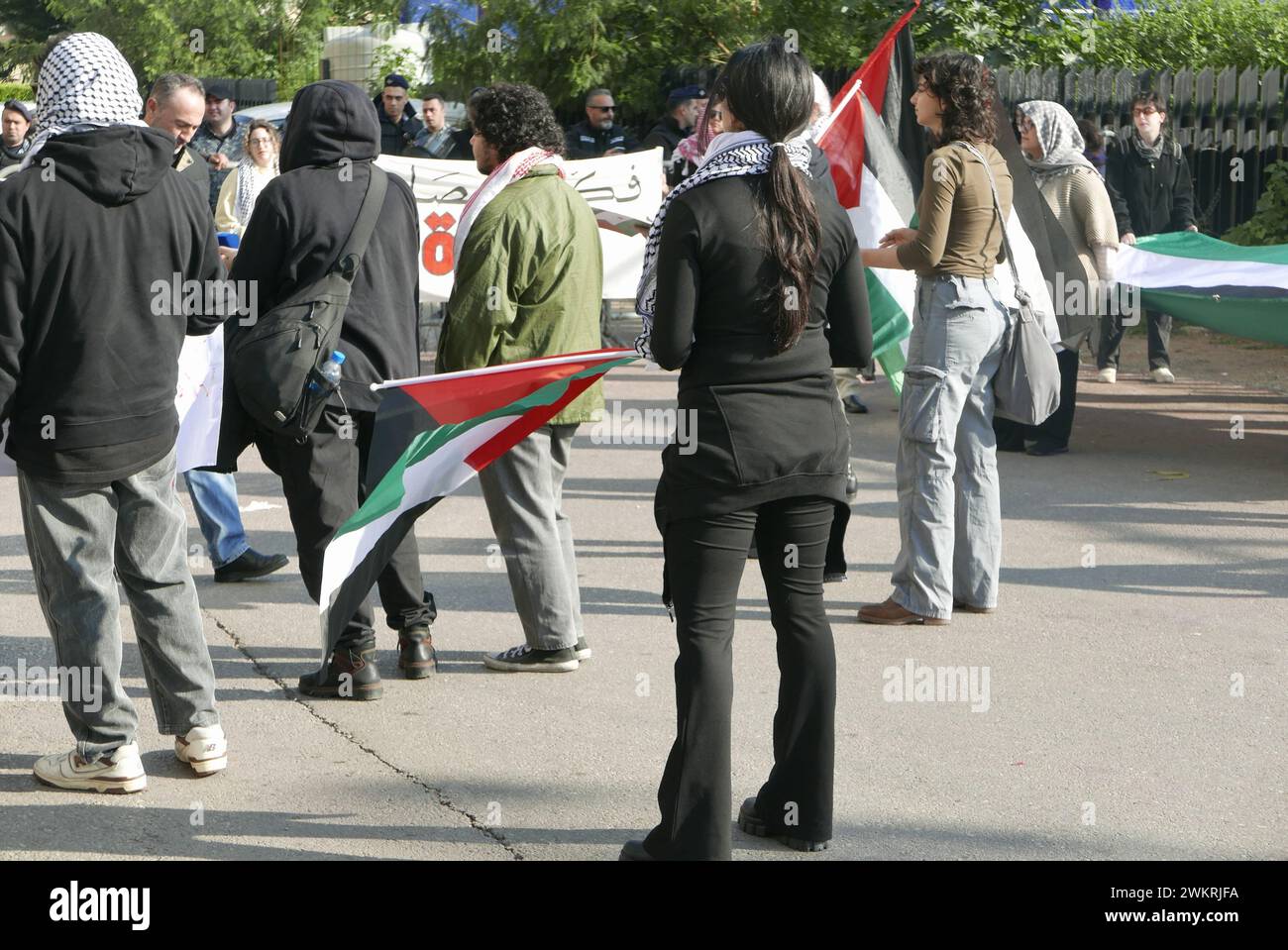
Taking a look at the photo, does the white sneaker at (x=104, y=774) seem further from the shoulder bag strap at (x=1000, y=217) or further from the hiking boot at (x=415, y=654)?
the shoulder bag strap at (x=1000, y=217)


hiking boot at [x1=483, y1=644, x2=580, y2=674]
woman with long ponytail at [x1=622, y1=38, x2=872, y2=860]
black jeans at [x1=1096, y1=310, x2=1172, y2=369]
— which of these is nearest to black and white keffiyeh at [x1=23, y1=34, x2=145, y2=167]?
woman with long ponytail at [x1=622, y1=38, x2=872, y2=860]

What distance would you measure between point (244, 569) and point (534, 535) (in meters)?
1.91

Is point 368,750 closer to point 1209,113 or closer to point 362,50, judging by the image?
point 1209,113

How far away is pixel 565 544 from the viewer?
5773mm

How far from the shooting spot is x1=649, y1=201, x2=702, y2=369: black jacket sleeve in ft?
12.2

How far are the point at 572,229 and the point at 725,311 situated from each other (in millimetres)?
1832

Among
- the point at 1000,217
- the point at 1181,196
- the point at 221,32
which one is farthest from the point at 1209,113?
the point at 221,32

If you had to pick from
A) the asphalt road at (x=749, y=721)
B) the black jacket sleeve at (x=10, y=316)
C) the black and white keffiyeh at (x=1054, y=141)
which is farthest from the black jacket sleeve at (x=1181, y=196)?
the black jacket sleeve at (x=10, y=316)

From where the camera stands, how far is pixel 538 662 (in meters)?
5.66

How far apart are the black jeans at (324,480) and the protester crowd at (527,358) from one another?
11mm

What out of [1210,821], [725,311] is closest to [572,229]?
[725,311]

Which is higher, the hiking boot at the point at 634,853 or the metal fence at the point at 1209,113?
the metal fence at the point at 1209,113

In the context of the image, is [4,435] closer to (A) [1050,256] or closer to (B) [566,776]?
(B) [566,776]

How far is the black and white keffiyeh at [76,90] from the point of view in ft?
13.8
